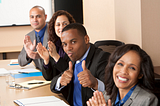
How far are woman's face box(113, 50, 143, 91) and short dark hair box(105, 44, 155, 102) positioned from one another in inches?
0.8

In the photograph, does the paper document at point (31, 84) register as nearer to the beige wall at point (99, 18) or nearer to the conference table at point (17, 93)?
the conference table at point (17, 93)

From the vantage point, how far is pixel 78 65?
1.53m

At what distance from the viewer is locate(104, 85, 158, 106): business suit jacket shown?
3.17 feet

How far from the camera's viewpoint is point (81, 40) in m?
1.44

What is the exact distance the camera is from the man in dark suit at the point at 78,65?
140 centimetres

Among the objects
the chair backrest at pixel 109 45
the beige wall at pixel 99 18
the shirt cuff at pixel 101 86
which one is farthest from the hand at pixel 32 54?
the beige wall at pixel 99 18

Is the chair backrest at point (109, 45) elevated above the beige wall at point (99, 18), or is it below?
below

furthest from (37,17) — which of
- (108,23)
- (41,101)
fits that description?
(108,23)

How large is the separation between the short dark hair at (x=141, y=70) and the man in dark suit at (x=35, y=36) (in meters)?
1.39

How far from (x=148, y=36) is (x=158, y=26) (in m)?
0.17

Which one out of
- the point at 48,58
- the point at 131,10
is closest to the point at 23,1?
the point at 131,10

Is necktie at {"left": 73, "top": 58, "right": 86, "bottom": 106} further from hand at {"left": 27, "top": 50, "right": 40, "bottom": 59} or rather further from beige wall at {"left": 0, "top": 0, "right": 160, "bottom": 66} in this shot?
beige wall at {"left": 0, "top": 0, "right": 160, "bottom": 66}

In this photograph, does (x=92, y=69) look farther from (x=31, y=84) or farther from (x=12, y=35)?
(x=12, y=35)

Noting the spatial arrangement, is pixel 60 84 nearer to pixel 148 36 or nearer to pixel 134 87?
pixel 134 87
